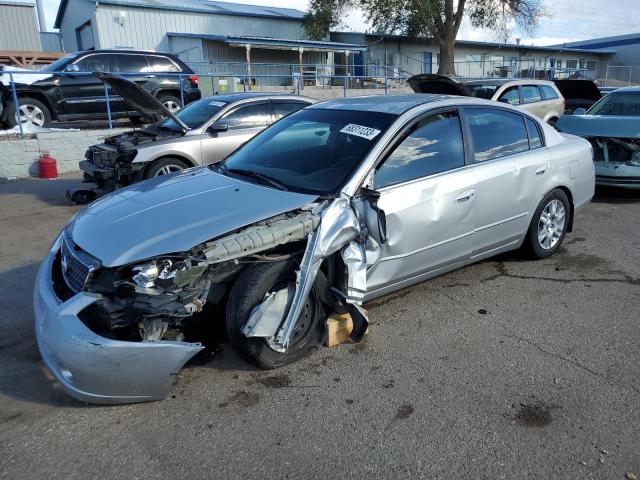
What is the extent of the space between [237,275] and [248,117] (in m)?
5.34

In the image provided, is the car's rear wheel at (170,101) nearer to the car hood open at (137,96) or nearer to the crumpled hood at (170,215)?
the car hood open at (137,96)

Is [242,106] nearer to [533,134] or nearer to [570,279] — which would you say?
[533,134]

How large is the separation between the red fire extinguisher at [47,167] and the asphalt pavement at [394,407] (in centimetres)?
662

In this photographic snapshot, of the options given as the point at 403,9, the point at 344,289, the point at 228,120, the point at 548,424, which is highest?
the point at 403,9

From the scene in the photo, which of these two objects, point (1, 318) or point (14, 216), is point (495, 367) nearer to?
point (1, 318)

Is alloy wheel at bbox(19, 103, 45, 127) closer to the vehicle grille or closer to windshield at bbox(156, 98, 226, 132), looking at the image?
windshield at bbox(156, 98, 226, 132)

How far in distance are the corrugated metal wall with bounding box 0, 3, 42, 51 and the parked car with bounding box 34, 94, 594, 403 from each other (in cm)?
2716

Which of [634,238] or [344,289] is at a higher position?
[344,289]

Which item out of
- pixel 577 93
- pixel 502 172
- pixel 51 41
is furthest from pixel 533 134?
pixel 51 41

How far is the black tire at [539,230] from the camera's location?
490cm

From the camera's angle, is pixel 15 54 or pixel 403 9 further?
pixel 403 9

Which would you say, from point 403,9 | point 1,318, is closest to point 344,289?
point 1,318

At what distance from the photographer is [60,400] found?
3.06 meters

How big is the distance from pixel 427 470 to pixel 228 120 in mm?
6490
